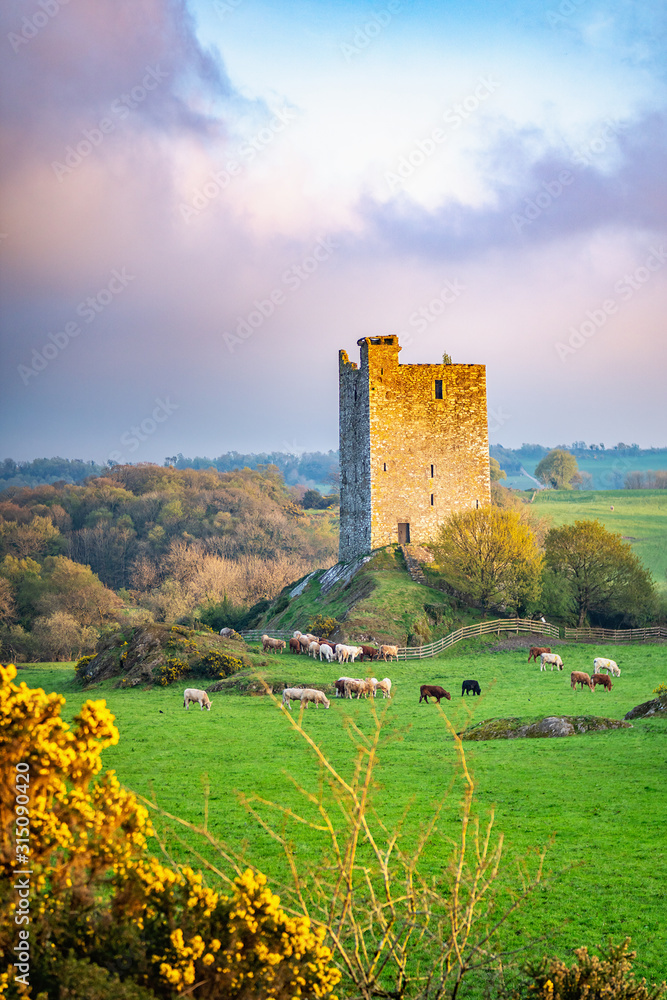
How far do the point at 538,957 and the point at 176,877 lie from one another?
494 cm

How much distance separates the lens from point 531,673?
3366cm

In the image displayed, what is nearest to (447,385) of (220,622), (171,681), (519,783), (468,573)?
(468,573)

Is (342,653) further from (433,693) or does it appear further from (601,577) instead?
(601,577)

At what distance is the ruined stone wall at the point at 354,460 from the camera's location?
51.2 m

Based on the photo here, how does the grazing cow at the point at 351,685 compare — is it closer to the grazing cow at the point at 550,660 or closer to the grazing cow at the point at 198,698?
the grazing cow at the point at 198,698

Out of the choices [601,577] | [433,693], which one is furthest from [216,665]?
[601,577]

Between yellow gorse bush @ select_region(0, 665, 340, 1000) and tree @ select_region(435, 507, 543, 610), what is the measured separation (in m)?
39.4

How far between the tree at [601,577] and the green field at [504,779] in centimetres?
1518

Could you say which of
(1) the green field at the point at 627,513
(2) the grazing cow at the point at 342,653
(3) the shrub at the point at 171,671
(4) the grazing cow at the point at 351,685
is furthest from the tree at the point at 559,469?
(4) the grazing cow at the point at 351,685

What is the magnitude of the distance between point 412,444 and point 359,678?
21.9 meters

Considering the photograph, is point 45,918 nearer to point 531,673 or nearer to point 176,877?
point 176,877

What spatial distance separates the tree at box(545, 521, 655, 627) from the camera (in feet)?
151

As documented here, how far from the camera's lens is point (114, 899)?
6.62 m

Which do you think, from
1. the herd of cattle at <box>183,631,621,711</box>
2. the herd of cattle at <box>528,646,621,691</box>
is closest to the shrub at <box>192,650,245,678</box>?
the herd of cattle at <box>183,631,621,711</box>
